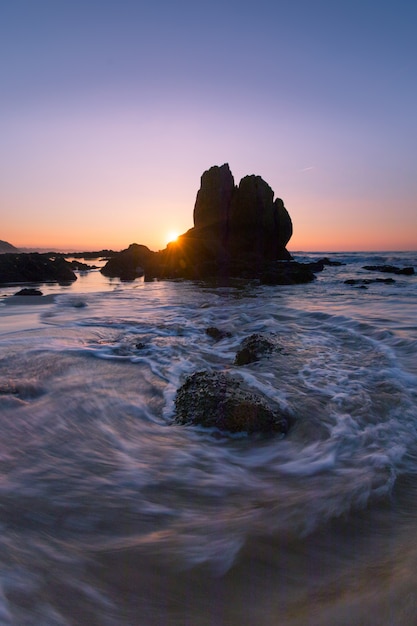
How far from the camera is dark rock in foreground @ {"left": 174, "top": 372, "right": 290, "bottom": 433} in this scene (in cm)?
346

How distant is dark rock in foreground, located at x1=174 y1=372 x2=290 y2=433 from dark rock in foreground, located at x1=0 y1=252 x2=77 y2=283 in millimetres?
22427

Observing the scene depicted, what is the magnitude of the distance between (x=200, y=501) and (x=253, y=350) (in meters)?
3.80

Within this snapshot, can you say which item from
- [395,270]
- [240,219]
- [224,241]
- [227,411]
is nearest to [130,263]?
[224,241]

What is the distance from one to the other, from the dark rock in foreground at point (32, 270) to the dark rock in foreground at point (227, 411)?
22.4 m

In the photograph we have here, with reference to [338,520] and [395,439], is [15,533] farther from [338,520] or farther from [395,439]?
[395,439]

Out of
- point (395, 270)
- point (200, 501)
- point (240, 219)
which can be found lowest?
point (200, 501)

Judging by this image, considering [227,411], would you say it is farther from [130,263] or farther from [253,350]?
[130,263]

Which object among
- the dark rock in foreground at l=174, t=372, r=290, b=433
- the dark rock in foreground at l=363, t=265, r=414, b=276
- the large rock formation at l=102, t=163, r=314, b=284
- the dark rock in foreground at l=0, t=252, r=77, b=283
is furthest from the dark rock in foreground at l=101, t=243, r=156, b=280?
the dark rock in foreground at l=174, t=372, r=290, b=433

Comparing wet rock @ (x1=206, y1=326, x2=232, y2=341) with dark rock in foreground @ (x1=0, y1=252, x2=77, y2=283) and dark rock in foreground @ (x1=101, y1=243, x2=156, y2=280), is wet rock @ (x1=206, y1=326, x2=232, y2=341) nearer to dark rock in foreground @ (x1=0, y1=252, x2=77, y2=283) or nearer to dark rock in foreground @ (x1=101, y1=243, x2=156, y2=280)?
dark rock in foreground @ (x1=0, y1=252, x2=77, y2=283)

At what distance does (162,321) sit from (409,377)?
6.42 metres

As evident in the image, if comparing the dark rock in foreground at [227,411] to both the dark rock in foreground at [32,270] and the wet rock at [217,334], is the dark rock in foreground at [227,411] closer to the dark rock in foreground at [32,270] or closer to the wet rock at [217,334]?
the wet rock at [217,334]

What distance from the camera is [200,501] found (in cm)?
246

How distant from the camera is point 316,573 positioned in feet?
5.88

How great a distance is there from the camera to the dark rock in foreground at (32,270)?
22922mm
